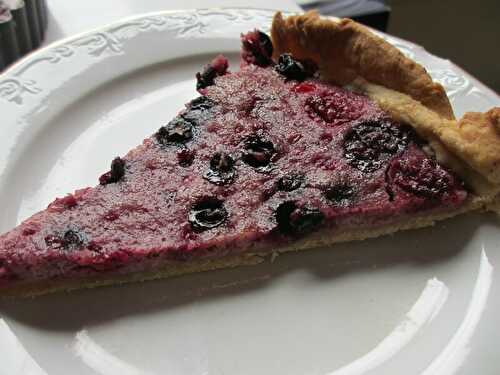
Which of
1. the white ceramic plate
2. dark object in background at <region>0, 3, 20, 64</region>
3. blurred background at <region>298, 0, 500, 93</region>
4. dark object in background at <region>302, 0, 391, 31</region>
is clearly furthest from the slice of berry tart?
blurred background at <region>298, 0, 500, 93</region>

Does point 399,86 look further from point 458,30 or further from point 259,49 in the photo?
point 458,30

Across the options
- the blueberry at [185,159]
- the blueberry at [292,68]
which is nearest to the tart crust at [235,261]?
the blueberry at [185,159]

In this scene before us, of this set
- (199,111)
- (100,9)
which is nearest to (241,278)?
(199,111)

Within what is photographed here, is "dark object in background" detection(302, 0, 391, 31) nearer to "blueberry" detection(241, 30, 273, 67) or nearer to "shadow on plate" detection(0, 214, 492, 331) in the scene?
"blueberry" detection(241, 30, 273, 67)

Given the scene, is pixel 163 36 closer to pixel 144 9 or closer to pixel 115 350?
pixel 144 9

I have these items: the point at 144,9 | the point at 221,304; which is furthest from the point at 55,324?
the point at 144,9
